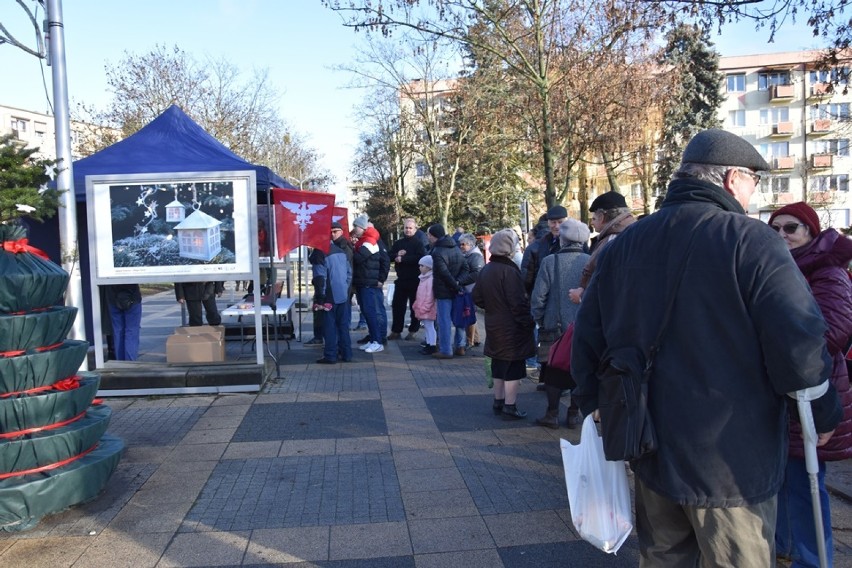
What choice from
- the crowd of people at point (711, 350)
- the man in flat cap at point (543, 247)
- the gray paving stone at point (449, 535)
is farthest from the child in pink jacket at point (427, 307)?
the crowd of people at point (711, 350)

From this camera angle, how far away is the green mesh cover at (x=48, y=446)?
4.05 m

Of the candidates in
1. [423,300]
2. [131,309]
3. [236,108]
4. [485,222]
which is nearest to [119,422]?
[131,309]

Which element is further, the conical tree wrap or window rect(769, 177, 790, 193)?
window rect(769, 177, 790, 193)

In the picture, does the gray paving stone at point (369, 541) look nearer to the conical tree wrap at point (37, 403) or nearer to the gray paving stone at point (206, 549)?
the gray paving stone at point (206, 549)

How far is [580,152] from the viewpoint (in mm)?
15188

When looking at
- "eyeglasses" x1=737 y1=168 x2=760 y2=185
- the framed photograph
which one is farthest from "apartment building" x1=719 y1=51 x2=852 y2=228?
"eyeglasses" x1=737 y1=168 x2=760 y2=185

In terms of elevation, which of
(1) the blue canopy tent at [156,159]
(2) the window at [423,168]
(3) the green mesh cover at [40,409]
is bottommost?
(3) the green mesh cover at [40,409]

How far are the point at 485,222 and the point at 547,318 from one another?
110ft

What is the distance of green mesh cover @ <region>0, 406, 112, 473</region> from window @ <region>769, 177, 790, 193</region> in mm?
60439

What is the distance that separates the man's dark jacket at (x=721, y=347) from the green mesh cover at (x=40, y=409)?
137 inches

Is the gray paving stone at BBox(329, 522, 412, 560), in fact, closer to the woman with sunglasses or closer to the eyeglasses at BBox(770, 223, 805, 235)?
the woman with sunglasses

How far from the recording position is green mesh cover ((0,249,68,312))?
13.6 feet

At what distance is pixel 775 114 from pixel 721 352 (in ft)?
209

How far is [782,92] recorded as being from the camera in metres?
56.2
